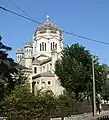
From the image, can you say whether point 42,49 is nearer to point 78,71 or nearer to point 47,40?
point 47,40

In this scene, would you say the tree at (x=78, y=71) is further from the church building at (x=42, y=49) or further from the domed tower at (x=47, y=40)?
the domed tower at (x=47, y=40)

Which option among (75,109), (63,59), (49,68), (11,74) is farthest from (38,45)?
(11,74)

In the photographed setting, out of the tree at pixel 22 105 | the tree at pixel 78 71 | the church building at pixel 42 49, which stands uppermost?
the church building at pixel 42 49

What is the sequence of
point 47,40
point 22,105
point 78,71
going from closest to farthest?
point 22,105 < point 78,71 < point 47,40

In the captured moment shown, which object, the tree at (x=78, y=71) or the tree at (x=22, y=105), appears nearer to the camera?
the tree at (x=22, y=105)

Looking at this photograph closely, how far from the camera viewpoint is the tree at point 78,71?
6600 centimetres

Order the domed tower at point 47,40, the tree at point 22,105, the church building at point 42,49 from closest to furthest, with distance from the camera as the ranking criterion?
the tree at point 22,105 < the church building at point 42,49 < the domed tower at point 47,40

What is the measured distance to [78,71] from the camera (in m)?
66.2

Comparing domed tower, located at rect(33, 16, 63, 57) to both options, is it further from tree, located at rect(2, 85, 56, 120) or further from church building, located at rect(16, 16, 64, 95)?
tree, located at rect(2, 85, 56, 120)

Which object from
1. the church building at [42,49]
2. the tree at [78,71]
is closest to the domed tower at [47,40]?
the church building at [42,49]

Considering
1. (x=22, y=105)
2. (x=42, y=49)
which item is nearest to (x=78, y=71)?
(x=42, y=49)

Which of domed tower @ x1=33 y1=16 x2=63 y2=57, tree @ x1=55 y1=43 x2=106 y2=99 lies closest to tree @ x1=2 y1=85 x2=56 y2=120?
tree @ x1=55 y1=43 x2=106 y2=99

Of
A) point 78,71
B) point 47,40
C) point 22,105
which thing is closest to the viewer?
point 22,105

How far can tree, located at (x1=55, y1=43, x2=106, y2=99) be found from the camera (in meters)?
66.0
